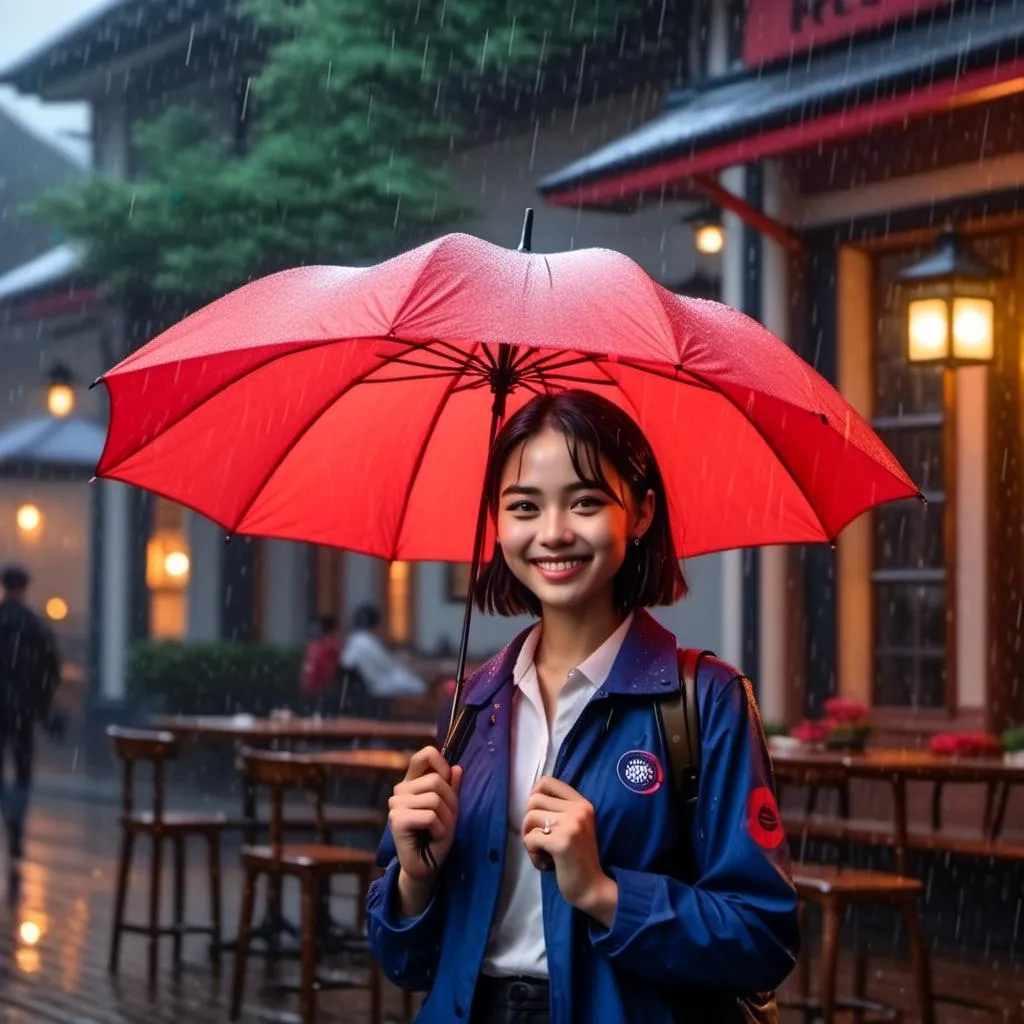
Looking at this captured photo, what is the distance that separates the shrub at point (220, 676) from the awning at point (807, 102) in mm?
7006

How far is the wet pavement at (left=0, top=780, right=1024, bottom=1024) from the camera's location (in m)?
8.83

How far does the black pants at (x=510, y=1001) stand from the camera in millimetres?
3100

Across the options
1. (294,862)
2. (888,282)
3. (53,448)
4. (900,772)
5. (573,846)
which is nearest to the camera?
(573,846)

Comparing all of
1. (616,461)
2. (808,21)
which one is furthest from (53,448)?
(616,461)

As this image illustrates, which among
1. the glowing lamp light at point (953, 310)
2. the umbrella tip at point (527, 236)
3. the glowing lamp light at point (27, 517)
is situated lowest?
the umbrella tip at point (527, 236)

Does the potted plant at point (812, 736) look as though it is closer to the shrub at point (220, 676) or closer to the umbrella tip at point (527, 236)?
the umbrella tip at point (527, 236)

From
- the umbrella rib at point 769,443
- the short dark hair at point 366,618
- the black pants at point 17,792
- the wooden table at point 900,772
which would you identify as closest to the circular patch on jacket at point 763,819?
the umbrella rib at point 769,443

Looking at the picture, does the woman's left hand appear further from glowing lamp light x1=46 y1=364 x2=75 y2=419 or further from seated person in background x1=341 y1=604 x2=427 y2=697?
glowing lamp light x1=46 y1=364 x2=75 y2=419

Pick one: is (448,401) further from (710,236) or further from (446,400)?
(710,236)

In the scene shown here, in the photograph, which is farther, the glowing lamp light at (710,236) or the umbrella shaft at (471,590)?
the glowing lamp light at (710,236)

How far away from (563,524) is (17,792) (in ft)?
36.8

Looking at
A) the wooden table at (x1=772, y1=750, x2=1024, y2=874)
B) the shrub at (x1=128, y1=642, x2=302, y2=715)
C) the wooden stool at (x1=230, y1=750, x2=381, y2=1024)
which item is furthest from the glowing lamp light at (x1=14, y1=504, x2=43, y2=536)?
the wooden table at (x1=772, y1=750, x2=1024, y2=874)

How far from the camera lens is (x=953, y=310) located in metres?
10.6

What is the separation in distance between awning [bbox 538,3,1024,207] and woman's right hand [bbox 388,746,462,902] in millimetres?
7835
